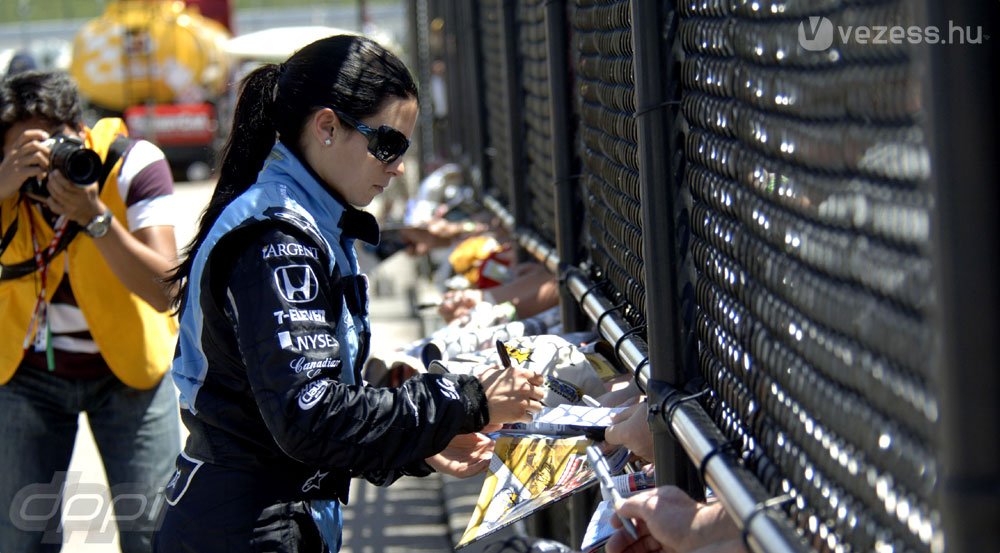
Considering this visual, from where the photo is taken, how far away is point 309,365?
2.10 metres

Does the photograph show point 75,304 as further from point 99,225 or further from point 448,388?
point 448,388

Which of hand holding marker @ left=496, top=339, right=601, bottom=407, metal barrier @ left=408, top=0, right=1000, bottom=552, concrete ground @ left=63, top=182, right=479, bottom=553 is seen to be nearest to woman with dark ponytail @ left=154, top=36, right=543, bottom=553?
hand holding marker @ left=496, top=339, right=601, bottom=407

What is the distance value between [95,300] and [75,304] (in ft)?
0.25

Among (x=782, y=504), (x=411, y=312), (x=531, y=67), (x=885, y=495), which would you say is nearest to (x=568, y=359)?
(x=782, y=504)

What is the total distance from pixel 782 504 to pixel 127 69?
Answer: 86.8ft

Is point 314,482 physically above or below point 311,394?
below

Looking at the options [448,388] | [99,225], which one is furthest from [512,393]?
[99,225]

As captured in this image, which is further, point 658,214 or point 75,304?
point 75,304

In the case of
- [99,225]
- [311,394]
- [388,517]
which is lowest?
[388,517]

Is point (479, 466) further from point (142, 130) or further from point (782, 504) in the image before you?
point (142, 130)

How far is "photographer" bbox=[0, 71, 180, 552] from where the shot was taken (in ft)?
11.6

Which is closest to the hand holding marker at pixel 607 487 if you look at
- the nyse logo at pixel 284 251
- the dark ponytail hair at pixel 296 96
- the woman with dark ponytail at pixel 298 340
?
the woman with dark ponytail at pixel 298 340

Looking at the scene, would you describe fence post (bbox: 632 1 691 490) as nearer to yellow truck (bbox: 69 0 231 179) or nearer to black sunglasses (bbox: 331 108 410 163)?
black sunglasses (bbox: 331 108 410 163)

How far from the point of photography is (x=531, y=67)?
4.45 metres
